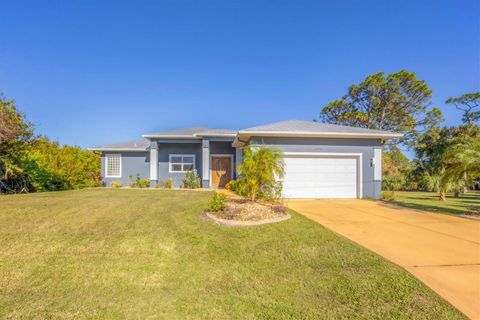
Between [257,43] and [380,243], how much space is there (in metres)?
15.6

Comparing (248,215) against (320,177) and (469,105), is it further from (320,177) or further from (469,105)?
(469,105)

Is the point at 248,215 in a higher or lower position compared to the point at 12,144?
lower

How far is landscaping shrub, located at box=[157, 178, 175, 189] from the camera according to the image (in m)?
16.6

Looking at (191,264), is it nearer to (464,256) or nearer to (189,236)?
(189,236)

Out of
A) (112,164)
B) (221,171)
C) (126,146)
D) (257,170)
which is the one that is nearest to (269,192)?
(257,170)

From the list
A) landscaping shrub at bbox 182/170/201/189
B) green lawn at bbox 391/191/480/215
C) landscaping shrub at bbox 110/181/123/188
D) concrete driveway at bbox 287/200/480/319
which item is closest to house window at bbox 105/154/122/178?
landscaping shrub at bbox 110/181/123/188

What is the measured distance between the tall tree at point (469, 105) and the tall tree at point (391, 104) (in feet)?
6.89

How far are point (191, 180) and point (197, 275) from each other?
13.2 metres

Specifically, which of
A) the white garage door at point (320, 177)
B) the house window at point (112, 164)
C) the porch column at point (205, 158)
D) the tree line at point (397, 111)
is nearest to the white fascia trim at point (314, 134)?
the white garage door at point (320, 177)

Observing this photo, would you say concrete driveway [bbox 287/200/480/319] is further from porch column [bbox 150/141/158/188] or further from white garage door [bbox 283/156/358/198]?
porch column [bbox 150/141/158/188]

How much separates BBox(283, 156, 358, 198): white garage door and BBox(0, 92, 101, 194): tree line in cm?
Result: 1357

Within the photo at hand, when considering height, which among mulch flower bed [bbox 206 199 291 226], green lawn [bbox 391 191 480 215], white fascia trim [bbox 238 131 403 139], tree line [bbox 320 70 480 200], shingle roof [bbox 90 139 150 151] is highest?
tree line [bbox 320 70 480 200]

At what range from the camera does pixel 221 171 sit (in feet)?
57.2

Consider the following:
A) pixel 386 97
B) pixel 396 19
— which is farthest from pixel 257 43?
pixel 386 97
